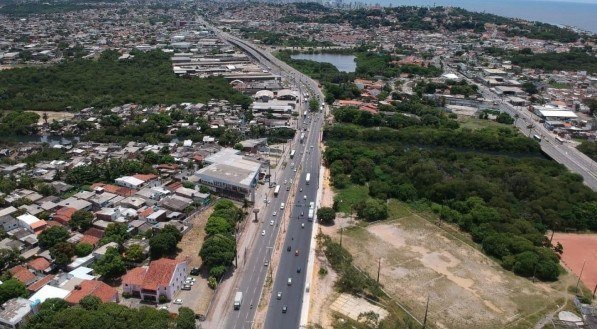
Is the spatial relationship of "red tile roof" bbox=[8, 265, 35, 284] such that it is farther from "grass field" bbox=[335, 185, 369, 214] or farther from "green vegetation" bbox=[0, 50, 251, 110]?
"green vegetation" bbox=[0, 50, 251, 110]

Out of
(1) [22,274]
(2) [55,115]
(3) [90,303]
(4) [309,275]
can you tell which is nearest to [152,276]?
(3) [90,303]

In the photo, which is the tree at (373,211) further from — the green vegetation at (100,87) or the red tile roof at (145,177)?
the green vegetation at (100,87)

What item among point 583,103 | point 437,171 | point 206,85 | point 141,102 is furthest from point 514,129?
point 141,102

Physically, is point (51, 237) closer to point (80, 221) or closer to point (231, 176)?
point (80, 221)

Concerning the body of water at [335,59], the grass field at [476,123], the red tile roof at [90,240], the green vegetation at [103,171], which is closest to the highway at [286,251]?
the red tile roof at [90,240]

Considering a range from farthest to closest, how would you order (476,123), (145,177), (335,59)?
1. (335,59)
2. (476,123)
3. (145,177)

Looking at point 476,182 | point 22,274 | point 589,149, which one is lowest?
point 22,274

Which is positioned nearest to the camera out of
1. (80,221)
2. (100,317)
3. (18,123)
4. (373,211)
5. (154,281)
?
Result: (100,317)
